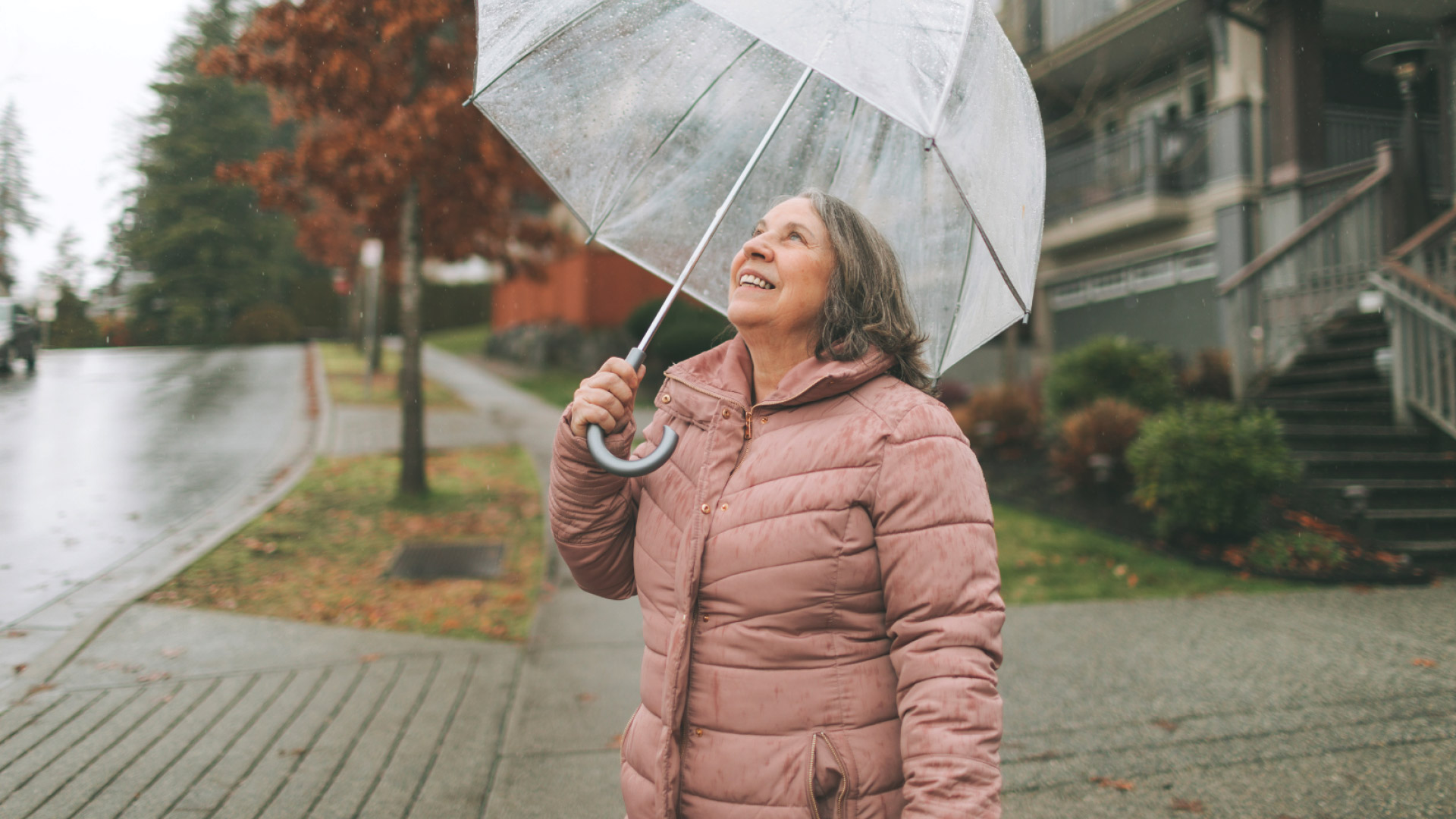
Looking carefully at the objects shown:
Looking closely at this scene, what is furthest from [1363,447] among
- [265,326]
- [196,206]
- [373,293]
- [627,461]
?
[373,293]

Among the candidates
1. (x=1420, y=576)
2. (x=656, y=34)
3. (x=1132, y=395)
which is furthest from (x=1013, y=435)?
(x=656, y=34)

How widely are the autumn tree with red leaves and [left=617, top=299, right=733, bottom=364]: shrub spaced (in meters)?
4.56

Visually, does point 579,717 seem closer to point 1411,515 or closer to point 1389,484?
point 1411,515

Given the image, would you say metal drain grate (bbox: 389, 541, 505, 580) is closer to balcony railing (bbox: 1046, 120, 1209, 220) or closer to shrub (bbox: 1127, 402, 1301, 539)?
shrub (bbox: 1127, 402, 1301, 539)

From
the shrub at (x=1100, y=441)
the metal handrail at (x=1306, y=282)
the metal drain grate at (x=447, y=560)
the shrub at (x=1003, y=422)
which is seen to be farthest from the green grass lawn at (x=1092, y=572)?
the metal drain grate at (x=447, y=560)

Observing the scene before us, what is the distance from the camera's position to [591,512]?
1998 mm

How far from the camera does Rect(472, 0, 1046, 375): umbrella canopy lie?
2283 millimetres

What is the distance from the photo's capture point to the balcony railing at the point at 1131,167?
14.1m

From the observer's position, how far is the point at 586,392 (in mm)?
1785

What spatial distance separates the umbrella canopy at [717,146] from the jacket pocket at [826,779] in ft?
3.43

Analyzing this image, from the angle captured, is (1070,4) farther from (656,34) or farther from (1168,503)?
(656,34)

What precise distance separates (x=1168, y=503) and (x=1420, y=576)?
1.71 meters

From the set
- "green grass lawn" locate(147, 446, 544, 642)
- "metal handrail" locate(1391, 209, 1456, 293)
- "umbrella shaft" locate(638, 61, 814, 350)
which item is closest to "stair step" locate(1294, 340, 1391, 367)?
"metal handrail" locate(1391, 209, 1456, 293)

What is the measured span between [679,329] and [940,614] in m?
13.6
